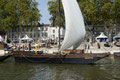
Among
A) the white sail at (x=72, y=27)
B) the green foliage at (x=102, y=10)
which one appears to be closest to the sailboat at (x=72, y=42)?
the white sail at (x=72, y=27)

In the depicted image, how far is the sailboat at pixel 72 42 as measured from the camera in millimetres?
31422

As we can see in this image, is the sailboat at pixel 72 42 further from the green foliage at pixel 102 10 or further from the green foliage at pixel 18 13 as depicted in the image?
the green foliage at pixel 18 13

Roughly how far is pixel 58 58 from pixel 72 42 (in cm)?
Answer: 373

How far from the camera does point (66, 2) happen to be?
3183 centimetres

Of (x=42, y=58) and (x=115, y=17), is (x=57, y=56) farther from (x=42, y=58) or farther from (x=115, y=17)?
(x=115, y=17)

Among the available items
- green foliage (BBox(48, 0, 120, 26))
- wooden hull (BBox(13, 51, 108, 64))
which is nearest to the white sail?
wooden hull (BBox(13, 51, 108, 64))

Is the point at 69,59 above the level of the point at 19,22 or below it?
below

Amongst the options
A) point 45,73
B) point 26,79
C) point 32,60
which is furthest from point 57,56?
point 26,79

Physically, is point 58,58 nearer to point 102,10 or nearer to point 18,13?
point 102,10

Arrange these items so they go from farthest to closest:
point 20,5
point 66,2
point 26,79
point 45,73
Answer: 1. point 20,5
2. point 66,2
3. point 45,73
4. point 26,79

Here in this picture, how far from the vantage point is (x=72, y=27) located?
31.5 m

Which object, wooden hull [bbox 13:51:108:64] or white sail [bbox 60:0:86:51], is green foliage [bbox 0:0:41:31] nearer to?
wooden hull [bbox 13:51:108:64]

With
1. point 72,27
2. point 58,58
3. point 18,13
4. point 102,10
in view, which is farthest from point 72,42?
point 18,13

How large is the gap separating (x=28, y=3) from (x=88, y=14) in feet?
88.3
